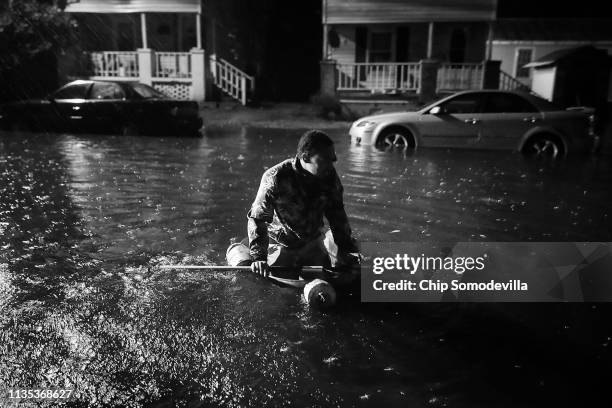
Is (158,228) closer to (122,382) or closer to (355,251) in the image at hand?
(355,251)

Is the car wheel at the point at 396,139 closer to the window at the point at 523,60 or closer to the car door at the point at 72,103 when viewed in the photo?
the car door at the point at 72,103

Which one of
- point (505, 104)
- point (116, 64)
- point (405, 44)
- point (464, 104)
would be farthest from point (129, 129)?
point (405, 44)

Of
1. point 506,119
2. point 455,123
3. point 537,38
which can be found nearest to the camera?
point 506,119

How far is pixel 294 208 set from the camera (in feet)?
12.8

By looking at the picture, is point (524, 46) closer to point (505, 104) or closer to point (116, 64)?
point (505, 104)

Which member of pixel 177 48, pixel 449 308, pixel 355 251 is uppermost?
pixel 177 48

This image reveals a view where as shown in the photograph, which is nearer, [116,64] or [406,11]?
[406,11]

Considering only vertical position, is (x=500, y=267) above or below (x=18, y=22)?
below

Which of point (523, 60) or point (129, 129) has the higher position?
point (523, 60)

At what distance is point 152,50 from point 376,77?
30.3 ft

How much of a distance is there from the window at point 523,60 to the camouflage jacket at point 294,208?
26.7 m

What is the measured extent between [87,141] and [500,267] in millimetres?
11028

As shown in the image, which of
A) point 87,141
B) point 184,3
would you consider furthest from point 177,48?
point 87,141

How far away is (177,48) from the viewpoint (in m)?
23.5
